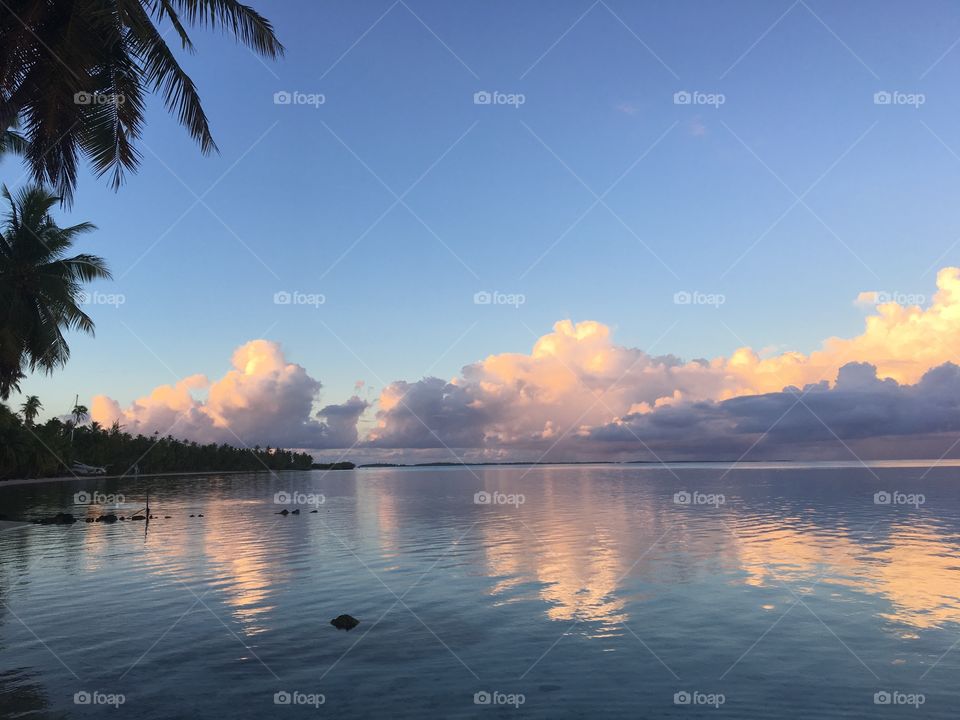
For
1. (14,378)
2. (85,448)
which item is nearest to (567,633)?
(14,378)

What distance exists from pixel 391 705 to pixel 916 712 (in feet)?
36.0

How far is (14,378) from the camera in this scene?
47.3m

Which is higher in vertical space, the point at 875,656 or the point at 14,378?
the point at 14,378

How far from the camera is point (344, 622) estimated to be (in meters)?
20.2

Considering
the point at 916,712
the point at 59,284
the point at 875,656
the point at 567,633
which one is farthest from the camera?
the point at 59,284

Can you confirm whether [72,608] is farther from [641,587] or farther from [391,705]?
[641,587]

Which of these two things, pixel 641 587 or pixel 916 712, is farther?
pixel 641 587
